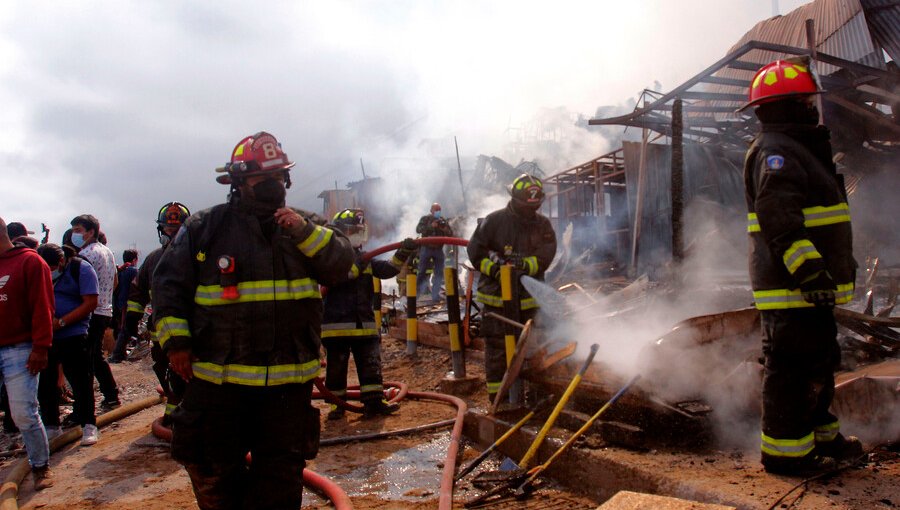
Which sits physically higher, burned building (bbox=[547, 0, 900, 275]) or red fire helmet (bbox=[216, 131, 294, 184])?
burned building (bbox=[547, 0, 900, 275])

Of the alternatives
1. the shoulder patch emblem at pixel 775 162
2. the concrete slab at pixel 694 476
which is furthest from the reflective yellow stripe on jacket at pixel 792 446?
the shoulder patch emblem at pixel 775 162

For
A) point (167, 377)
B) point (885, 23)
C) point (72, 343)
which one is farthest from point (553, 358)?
point (885, 23)

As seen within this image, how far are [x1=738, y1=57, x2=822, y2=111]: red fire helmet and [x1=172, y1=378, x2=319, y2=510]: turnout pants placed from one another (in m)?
2.90

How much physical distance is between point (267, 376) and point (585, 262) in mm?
13956

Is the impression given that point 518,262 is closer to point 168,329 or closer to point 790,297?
point 790,297

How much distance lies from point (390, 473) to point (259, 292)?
1.99 metres

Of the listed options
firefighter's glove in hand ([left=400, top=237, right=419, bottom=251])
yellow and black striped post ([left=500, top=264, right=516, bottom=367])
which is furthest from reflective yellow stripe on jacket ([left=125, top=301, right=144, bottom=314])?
yellow and black striped post ([left=500, top=264, right=516, bottom=367])

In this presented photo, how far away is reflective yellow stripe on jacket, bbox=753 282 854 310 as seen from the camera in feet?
9.75

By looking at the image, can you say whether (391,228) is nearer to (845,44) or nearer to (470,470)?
(845,44)

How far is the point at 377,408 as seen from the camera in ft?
18.6

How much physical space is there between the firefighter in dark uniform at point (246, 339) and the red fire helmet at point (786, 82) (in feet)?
8.06

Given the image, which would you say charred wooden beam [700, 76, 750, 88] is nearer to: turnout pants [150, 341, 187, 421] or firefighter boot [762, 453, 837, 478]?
firefighter boot [762, 453, 837, 478]

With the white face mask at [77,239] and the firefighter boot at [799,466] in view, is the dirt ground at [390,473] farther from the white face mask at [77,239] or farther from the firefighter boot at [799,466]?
the white face mask at [77,239]

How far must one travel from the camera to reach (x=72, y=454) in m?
5.09
